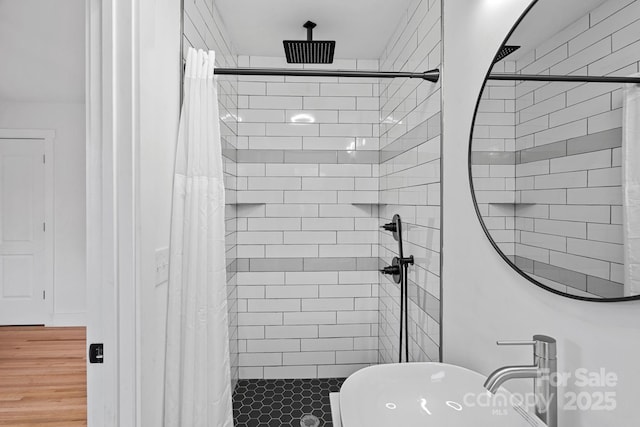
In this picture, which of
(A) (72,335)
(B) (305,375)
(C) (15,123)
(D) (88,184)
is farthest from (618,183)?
(C) (15,123)

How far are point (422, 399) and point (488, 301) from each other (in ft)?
1.34

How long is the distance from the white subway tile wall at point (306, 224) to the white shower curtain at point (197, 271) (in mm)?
1143

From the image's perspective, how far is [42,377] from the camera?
3.23m

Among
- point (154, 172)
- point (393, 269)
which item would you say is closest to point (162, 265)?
point (154, 172)

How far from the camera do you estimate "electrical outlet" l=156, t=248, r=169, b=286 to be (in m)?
1.41

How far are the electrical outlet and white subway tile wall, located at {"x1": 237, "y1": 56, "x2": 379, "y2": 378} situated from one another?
131cm

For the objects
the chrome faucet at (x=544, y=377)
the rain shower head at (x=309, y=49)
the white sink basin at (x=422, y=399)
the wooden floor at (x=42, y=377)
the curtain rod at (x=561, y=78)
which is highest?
the rain shower head at (x=309, y=49)

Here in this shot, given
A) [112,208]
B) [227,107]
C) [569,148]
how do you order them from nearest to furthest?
[569,148] < [112,208] < [227,107]

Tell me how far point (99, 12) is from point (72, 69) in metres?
2.68

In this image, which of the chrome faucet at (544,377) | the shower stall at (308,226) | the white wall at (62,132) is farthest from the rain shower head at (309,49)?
the white wall at (62,132)

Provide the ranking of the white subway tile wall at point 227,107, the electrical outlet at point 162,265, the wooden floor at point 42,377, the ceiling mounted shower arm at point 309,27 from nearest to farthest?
1. the electrical outlet at point 162,265
2. the white subway tile wall at point 227,107
3. the ceiling mounted shower arm at point 309,27
4. the wooden floor at point 42,377

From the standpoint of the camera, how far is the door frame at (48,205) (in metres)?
4.32

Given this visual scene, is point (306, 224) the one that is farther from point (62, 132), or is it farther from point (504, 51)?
point (62, 132)

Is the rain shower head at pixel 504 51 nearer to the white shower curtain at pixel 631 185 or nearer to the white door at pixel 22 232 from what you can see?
the white shower curtain at pixel 631 185
